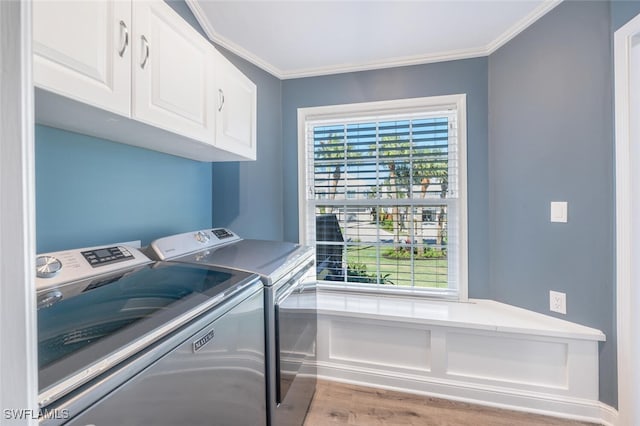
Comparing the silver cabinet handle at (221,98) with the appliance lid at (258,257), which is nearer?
the appliance lid at (258,257)

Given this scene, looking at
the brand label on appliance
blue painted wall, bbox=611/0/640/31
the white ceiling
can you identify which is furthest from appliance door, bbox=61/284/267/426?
blue painted wall, bbox=611/0/640/31

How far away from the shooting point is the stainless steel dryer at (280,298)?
3.70 feet

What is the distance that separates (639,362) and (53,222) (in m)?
2.67

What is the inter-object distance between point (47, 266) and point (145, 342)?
591mm

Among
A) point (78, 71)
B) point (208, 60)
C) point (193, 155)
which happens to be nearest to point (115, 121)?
point (78, 71)

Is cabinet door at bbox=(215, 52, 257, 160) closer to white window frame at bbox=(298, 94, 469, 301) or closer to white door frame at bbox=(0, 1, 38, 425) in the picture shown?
white window frame at bbox=(298, 94, 469, 301)

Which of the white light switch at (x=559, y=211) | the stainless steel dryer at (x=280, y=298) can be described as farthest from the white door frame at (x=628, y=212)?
the stainless steel dryer at (x=280, y=298)

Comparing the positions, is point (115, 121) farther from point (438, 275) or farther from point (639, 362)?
point (639, 362)

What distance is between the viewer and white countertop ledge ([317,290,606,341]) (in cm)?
165

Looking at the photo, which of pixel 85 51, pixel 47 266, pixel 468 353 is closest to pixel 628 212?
pixel 468 353

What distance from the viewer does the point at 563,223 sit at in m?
1.70

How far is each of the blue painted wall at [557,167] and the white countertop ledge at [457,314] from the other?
67 mm

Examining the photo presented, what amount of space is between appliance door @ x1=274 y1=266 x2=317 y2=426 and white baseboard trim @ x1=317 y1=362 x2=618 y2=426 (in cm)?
32

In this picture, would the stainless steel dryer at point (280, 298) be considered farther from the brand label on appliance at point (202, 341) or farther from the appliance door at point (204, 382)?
the brand label on appliance at point (202, 341)
